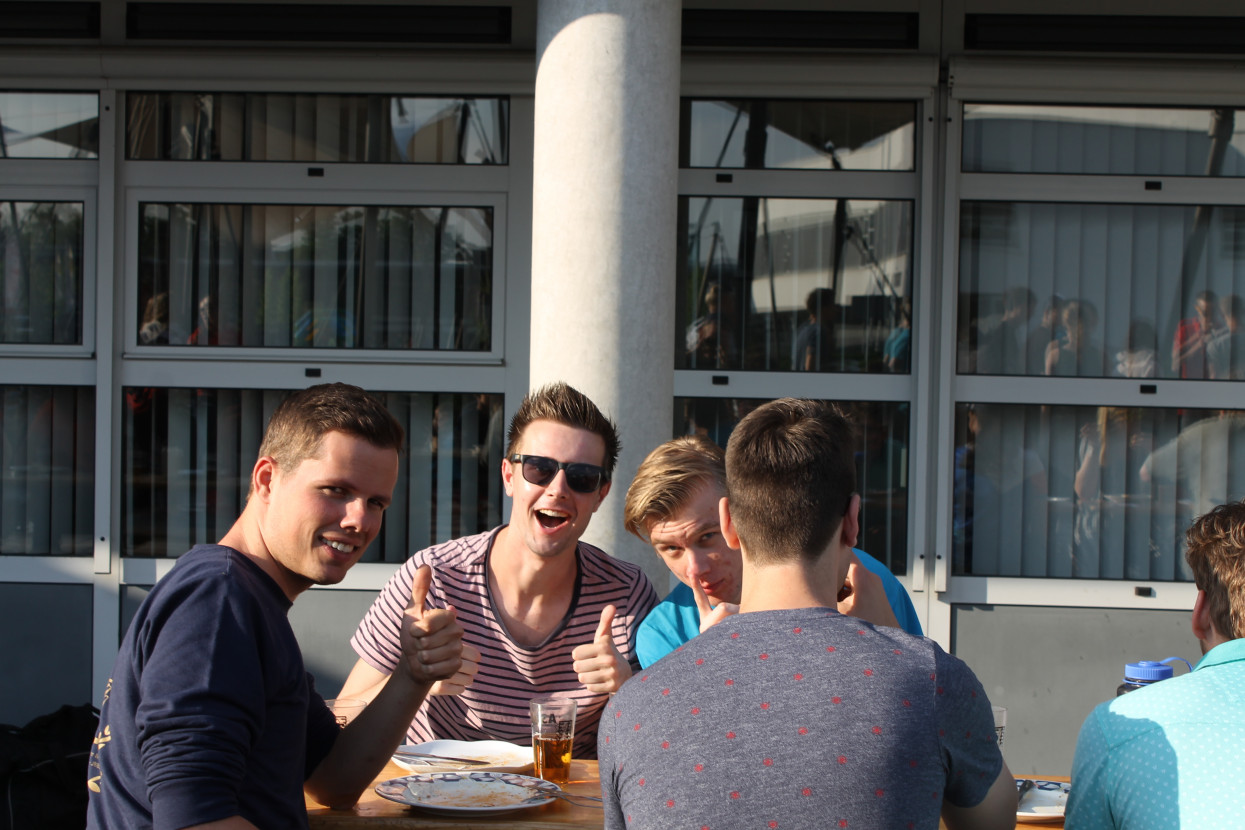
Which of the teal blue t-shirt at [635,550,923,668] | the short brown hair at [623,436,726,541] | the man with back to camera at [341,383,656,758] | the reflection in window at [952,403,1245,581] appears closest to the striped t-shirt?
the man with back to camera at [341,383,656,758]

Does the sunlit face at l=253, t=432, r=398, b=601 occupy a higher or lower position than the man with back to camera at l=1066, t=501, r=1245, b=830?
higher

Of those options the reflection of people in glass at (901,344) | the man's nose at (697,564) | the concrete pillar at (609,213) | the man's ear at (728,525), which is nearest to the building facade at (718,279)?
the reflection of people in glass at (901,344)

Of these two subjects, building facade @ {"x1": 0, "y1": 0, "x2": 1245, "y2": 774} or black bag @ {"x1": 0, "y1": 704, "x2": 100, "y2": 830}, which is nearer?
black bag @ {"x1": 0, "y1": 704, "x2": 100, "y2": 830}

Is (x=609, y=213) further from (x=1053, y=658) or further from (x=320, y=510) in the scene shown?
(x=1053, y=658)

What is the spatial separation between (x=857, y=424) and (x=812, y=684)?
13.1ft

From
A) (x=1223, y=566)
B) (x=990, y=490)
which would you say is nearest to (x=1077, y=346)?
(x=990, y=490)

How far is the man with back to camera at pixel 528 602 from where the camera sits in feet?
9.36

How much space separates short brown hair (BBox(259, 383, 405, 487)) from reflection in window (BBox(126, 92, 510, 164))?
3451mm

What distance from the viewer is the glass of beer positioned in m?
2.38

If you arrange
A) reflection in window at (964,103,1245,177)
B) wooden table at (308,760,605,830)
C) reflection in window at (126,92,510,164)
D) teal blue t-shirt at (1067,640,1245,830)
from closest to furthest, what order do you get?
teal blue t-shirt at (1067,640,1245,830)
wooden table at (308,760,605,830)
reflection in window at (964,103,1245,177)
reflection in window at (126,92,510,164)

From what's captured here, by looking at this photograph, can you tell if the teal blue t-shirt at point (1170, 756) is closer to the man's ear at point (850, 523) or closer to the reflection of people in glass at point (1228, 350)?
the man's ear at point (850, 523)

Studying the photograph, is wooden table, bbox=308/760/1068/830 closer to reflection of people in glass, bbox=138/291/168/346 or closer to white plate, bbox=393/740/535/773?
white plate, bbox=393/740/535/773

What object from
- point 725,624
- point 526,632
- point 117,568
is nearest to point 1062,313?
point 526,632

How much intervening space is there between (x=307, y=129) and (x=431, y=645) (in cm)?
386
